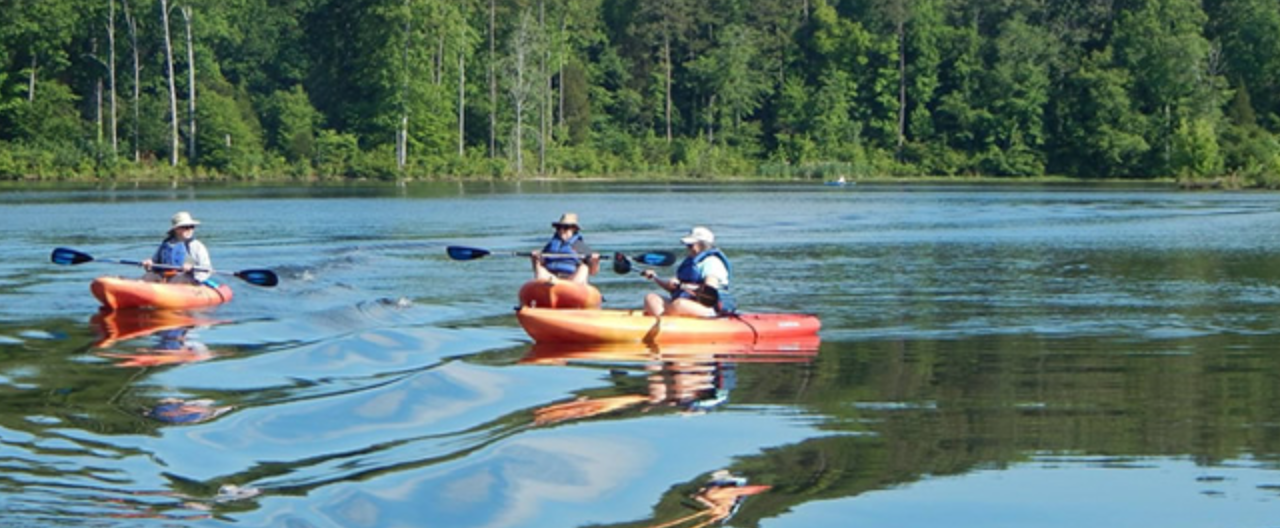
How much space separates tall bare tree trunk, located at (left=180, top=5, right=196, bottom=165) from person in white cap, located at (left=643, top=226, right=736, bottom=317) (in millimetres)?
62895

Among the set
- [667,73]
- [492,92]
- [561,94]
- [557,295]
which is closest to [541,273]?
[557,295]

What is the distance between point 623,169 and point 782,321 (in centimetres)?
7586

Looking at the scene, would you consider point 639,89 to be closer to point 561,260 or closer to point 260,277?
point 260,277

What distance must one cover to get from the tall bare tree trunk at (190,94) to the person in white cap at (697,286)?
62895mm

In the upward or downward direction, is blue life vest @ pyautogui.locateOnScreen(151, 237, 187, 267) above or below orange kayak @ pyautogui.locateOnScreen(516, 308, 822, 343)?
above

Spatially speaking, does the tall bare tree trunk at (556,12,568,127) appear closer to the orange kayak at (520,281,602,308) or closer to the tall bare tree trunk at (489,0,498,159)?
the tall bare tree trunk at (489,0,498,159)

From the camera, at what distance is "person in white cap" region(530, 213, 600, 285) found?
2247 cm

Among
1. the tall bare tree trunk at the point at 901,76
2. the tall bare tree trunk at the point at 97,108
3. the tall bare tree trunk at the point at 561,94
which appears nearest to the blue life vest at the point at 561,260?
the tall bare tree trunk at the point at 97,108

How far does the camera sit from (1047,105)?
3915 inches

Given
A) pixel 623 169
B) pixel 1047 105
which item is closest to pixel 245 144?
pixel 623 169

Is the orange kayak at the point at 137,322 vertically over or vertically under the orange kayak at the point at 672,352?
under

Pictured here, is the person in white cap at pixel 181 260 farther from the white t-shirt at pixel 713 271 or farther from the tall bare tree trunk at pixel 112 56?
A: the tall bare tree trunk at pixel 112 56

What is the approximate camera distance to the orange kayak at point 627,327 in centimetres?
2053

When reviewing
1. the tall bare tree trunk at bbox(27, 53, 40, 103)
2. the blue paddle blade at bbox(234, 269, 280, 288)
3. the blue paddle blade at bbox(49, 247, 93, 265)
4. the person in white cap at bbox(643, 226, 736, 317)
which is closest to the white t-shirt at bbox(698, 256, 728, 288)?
the person in white cap at bbox(643, 226, 736, 317)
